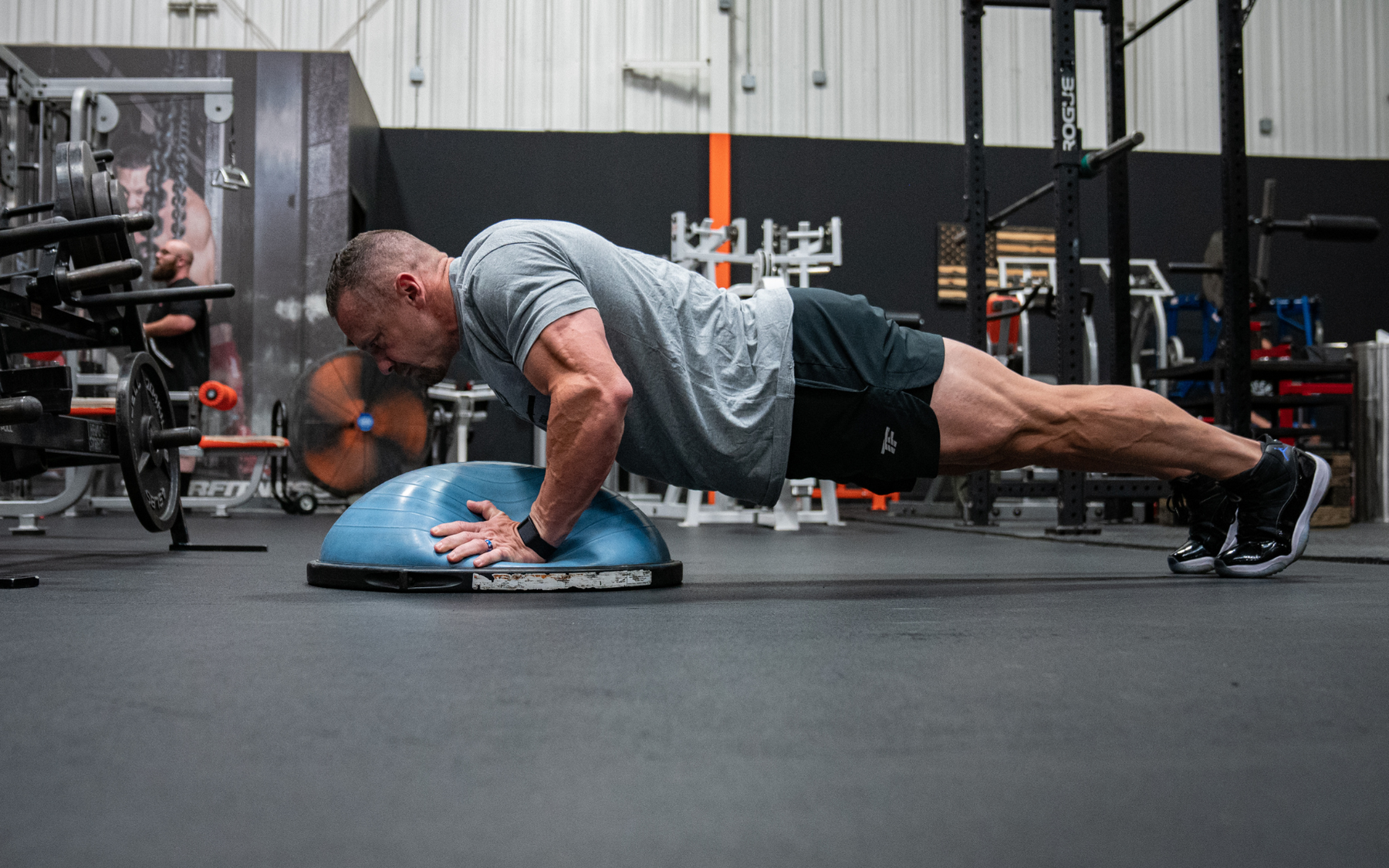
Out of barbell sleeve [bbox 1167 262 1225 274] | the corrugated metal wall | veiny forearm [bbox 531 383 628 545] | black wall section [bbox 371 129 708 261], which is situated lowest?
veiny forearm [bbox 531 383 628 545]

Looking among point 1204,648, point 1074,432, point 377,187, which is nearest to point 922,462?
point 1074,432

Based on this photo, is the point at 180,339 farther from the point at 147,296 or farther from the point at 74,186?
the point at 74,186

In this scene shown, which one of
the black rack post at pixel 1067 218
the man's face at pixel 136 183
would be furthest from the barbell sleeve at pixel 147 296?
the man's face at pixel 136 183

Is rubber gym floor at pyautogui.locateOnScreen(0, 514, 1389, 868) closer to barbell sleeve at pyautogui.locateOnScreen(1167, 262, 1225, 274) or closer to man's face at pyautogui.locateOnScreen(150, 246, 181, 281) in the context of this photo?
barbell sleeve at pyautogui.locateOnScreen(1167, 262, 1225, 274)

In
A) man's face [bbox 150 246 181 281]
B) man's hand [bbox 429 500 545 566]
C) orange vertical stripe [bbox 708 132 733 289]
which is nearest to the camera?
man's hand [bbox 429 500 545 566]

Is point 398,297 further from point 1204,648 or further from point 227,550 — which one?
point 227,550

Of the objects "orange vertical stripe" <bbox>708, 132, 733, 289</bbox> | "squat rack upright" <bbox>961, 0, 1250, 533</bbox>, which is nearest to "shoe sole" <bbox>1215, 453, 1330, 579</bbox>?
"squat rack upright" <bbox>961, 0, 1250, 533</bbox>

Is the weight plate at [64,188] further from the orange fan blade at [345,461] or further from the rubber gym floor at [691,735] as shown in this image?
the orange fan blade at [345,461]

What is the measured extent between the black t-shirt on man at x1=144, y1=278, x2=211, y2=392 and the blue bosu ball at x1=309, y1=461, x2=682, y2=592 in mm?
3820

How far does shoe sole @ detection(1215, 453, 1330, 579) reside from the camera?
1852 millimetres

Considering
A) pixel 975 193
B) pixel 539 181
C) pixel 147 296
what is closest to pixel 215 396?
pixel 147 296

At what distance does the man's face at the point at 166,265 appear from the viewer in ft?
16.8

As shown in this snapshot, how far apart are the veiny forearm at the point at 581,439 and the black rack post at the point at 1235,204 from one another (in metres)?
2.92

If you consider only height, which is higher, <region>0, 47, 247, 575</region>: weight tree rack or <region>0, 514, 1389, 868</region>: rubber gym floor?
<region>0, 47, 247, 575</region>: weight tree rack
